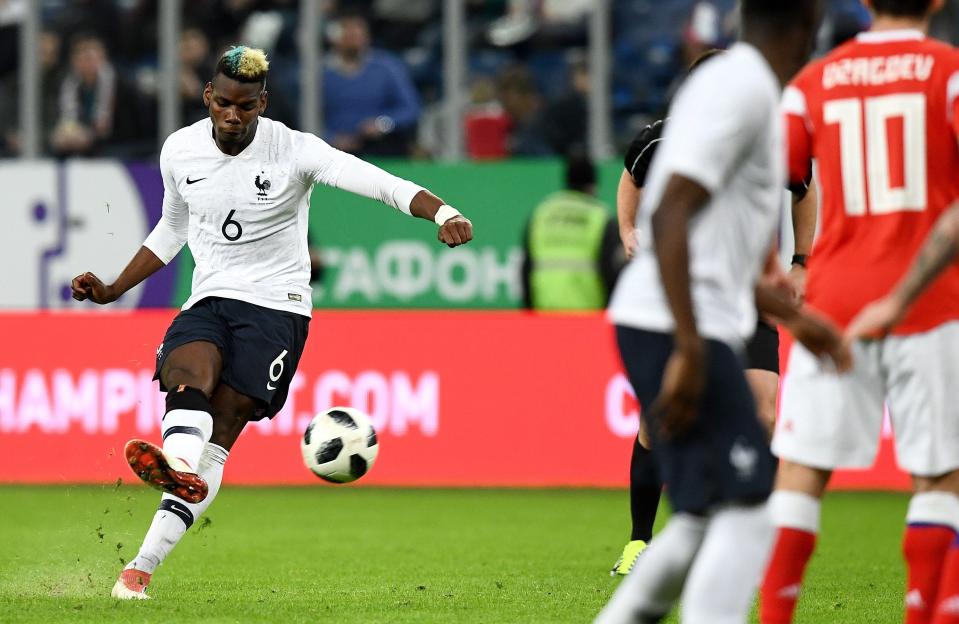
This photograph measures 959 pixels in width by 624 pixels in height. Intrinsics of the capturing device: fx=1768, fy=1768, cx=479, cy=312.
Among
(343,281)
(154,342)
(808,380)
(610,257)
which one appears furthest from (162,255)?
(343,281)

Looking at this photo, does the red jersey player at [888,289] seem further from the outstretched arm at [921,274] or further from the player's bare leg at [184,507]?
the player's bare leg at [184,507]

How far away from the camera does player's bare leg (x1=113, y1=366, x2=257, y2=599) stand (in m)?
6.76

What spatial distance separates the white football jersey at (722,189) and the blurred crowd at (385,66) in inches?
410

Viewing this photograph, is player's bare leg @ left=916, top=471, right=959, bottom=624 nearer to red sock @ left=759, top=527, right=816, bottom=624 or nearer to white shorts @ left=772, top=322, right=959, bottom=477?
white shorts @ left=772, top=322, right=959, bottom=477

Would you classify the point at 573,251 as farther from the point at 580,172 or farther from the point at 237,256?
the point at 237,256

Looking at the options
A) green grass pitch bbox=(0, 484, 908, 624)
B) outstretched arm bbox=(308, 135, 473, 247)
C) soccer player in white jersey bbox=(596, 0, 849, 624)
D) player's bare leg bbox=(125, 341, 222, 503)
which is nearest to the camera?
soccer player in white jersey bbox=(596, 0, 849, 624)

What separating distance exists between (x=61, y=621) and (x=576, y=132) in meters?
9.23

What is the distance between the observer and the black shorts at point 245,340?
6.88 m

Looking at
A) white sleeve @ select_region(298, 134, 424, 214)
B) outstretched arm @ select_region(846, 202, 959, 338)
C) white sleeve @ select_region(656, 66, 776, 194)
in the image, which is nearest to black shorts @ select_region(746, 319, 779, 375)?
white sleeve @ select_region(298, 134, 424, 214)

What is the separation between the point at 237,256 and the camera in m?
7.01

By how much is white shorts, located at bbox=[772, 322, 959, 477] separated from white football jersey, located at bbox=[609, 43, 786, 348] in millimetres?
718

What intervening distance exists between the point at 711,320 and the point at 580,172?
8.81 meters

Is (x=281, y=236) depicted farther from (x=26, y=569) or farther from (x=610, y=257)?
(x=610, y=257)

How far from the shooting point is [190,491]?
638 cm
